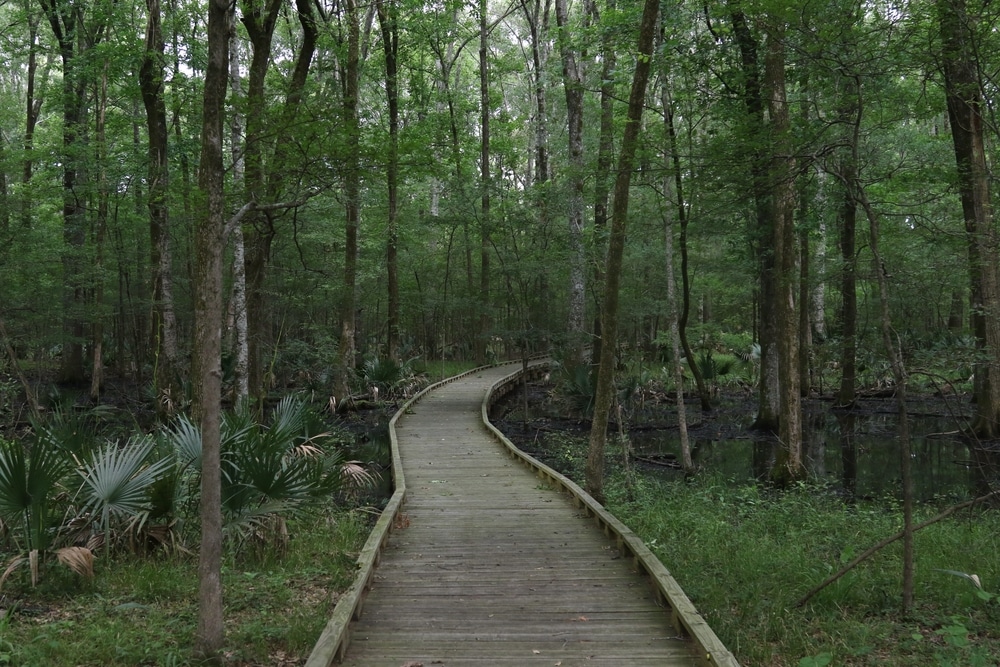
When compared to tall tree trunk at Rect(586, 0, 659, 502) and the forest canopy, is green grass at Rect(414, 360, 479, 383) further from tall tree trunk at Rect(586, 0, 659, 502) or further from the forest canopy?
tall tree trunk at Rect(586, 0, 659, 502)

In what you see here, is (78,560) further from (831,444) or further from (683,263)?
(683,263)

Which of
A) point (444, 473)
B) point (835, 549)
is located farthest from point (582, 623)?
point (444, 473)

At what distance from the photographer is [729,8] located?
30.3 feet

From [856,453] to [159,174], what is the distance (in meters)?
14.8

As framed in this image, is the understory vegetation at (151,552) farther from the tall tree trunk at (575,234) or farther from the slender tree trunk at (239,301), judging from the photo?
the tall tree trunk at (575,234)

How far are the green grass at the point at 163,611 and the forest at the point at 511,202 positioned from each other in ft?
1.81

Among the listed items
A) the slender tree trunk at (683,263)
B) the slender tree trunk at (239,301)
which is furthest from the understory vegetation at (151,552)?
the slender tree trunk at (683,263)

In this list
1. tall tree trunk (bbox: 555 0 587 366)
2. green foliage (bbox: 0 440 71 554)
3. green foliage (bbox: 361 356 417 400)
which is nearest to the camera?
green foliage (bbox: 0 440 71 554)

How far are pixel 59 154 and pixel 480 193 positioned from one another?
11.0 metres

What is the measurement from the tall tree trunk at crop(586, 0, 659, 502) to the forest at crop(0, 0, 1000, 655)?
5cm

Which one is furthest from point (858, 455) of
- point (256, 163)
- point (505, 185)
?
point (505, 185)

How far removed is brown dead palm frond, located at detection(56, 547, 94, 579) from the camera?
5410 millimetres

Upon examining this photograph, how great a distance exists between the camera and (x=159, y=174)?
42.7ft

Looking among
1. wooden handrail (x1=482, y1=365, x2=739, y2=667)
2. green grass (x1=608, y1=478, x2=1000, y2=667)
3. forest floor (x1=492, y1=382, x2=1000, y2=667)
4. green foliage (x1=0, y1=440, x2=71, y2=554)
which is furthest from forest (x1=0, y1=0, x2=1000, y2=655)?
green grass (x1=608, y1=478, x2=1000, y2=667)
